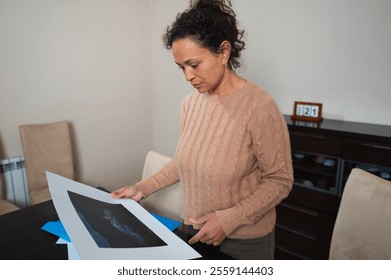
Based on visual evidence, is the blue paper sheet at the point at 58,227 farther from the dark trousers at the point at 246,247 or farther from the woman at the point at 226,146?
the dark trousers at the point at 246,247

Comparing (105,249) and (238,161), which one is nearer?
(105,249)

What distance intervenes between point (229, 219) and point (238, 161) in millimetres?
188

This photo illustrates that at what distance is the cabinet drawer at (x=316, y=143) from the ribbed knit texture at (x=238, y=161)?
93cm

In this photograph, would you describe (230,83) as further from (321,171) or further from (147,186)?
(321,171)

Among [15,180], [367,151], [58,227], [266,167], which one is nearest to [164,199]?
[58,227]

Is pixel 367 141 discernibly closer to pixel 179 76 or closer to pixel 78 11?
pixel 179 76

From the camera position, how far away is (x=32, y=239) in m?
1.03

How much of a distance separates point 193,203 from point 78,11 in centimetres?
214

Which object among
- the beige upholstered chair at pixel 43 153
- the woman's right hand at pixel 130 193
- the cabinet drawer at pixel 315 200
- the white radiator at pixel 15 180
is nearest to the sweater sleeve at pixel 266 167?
the woman's right hand at pixel 130 193

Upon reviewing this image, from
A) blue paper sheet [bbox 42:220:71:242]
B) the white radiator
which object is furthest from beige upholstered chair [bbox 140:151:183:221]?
the white radiator

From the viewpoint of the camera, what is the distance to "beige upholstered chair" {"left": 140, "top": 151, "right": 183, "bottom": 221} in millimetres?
1387

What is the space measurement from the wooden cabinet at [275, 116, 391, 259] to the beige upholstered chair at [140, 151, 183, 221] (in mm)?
941

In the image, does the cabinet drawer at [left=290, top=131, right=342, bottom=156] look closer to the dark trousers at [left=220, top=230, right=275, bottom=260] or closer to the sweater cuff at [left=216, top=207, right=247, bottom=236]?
the dark trousers at [left=220, top=230, right=275, bottom=260]

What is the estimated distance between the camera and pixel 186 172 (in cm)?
108
